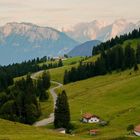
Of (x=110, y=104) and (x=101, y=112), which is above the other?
(x=110, y=104)

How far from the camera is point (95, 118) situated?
415ft

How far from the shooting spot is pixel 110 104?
495ft

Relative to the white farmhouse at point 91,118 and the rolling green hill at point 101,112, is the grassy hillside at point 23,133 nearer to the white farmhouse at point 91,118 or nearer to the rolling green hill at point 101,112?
the rolling green hill at point 101,112

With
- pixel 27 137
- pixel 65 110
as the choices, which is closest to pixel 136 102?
pixel 65 110

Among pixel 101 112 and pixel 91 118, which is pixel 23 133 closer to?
pixel 91 118

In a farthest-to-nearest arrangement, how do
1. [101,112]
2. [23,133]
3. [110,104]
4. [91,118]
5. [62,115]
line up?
1. [110,104]
2. [101,112]
3. [91,118]
4. [62,115]
5. [23,133]

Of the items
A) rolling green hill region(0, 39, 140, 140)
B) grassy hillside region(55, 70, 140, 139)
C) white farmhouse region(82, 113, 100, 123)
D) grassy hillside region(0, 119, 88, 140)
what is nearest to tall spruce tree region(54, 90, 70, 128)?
rolling green hill region(0, 39, 140, 140)

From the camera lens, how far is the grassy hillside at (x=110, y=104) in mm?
116744

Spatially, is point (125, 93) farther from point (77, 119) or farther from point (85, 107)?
point (77, 119)

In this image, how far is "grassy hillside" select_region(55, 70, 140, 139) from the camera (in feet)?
383

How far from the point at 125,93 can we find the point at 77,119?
3401cm

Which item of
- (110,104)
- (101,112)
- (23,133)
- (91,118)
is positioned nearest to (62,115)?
(91,118)

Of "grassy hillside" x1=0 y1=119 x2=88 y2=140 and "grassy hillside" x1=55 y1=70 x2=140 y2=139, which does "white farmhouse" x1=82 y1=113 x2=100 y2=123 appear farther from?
"grassy hillside" x1=0 y1=119 x2=88 y2=140

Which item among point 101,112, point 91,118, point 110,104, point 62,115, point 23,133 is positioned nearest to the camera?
point 23,133
